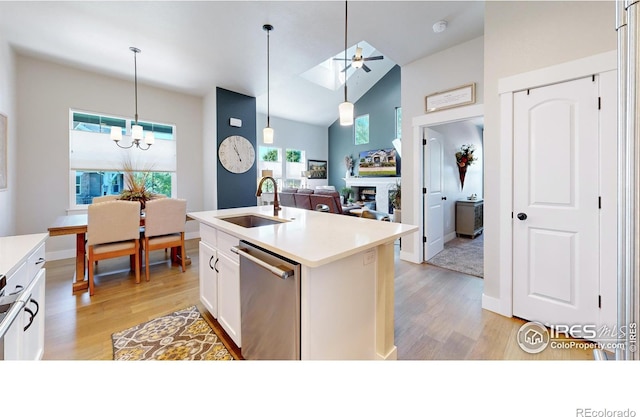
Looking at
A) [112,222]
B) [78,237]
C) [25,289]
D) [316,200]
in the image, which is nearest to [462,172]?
[316,200]

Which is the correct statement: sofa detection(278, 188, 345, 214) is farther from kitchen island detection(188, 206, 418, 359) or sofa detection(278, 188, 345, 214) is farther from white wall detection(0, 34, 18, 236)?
white wall detection(0, 34, 18, 236)

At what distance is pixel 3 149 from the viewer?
9.55ft

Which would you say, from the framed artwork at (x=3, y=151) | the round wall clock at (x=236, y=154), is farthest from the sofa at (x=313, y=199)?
the framed artwork at (x=3, y=151)

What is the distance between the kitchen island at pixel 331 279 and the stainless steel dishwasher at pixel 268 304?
5 centimetres

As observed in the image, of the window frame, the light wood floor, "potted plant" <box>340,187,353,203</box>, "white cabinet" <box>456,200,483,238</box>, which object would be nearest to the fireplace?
"potted plant" <box>340,187,353,203</box>

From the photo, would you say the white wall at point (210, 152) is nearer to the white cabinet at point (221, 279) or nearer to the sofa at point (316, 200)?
the sofa at point (316, 200)

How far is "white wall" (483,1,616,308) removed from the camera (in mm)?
1739

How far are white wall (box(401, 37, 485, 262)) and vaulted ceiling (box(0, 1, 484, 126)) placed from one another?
0.42ft

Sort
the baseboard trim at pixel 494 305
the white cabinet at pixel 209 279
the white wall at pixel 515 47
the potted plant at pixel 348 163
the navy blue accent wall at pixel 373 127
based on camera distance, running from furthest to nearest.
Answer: the potted plant at pixel 348 163 → the navy blue accent wall at pixel 373 127 → the baseboard trim at pixel 494 305 → the white cabinet at pixel 209 279 → the white wall at pixel 515 47

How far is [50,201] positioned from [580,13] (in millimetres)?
6238

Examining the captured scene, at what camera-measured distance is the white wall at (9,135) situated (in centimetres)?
291

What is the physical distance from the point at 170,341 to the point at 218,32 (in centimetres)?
325
